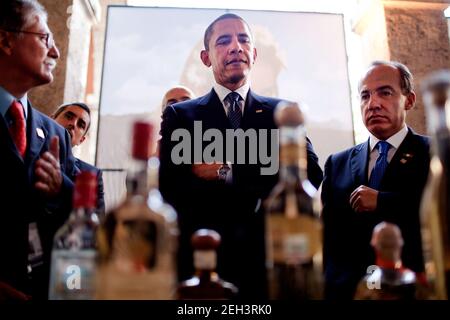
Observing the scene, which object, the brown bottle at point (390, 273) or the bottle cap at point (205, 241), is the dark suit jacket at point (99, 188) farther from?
the brown bottle at point (390, 273)

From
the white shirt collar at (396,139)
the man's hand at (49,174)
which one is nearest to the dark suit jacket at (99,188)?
the man's hand at (49,174)

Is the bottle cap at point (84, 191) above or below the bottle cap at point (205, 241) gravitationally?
above

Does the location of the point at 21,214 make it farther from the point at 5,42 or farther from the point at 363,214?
the point at 363,214

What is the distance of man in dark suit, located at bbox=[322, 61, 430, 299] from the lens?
1.14 m

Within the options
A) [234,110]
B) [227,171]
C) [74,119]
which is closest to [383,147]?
[234,110]

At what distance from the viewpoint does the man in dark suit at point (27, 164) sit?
2.85ft

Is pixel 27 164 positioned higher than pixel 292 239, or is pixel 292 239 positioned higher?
pixel 27 164

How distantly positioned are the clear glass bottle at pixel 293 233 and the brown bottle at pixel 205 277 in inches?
2.8

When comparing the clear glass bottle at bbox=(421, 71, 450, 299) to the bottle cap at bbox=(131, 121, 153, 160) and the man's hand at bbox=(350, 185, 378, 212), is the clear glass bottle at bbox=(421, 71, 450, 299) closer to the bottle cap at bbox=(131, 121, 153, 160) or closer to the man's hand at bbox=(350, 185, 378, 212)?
the bottle cap at bbox=(131, 121, 153, 160)

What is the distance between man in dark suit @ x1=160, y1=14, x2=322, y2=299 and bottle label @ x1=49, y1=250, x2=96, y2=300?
221 millimetres

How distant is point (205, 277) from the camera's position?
66cm

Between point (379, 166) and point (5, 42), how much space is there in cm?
109

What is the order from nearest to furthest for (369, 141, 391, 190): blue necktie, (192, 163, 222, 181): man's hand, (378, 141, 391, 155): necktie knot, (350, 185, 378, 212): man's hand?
1. (192, 163, 222, 181): man's hand
2. (350, 185, 378, 212): man's hand
3. (369, 141, 391, 190): blue necktie
4. (378, 141, 391, 155): necktie knot

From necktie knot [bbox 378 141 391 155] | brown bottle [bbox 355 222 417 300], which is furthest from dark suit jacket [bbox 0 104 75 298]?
necktie knot [bbox 378 141 391 155]
